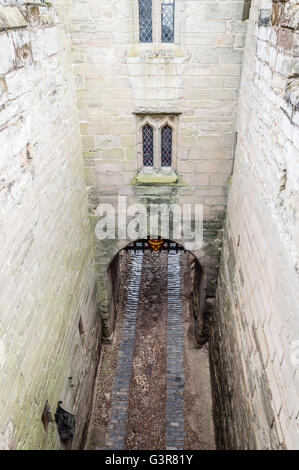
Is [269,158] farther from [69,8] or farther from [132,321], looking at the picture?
[132,321]

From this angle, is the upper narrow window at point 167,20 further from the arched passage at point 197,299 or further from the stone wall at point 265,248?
the arched passage at point 197,299

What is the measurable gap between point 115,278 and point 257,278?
520 centimetres

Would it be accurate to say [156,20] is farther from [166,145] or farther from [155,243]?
[155,243]

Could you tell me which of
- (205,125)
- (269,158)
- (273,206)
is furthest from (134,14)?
(273,206)

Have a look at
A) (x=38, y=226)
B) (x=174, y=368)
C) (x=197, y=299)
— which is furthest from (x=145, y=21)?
(x=174, y=368)

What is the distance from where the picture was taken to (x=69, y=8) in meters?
4.98

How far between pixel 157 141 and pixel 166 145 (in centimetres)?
19

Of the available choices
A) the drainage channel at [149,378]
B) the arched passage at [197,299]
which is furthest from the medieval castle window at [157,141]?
the drainage channel at [149,378]

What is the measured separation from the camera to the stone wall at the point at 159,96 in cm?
504

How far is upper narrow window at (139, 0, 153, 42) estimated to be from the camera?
5039 mm

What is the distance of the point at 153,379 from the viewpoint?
726cm

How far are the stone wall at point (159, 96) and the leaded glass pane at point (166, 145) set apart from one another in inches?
4.7

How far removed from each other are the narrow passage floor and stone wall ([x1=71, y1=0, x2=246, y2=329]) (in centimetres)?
305

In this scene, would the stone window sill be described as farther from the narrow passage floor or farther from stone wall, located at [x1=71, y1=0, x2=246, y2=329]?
the narrow passage floor
